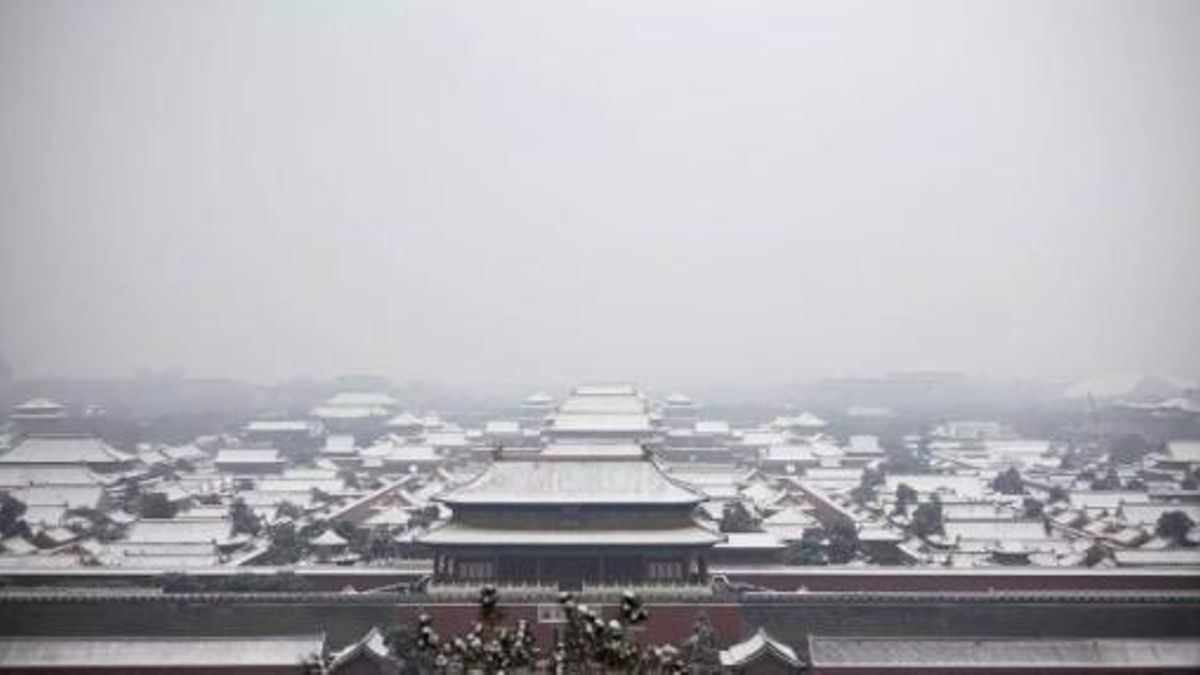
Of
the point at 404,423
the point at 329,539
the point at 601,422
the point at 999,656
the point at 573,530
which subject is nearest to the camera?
the point at 999,656

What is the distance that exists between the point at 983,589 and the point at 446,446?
36745 mm

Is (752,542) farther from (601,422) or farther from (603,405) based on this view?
(603,405)

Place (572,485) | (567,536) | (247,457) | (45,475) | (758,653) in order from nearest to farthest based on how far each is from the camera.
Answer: (758,653) → (567,536) → (572,485) → (45,475) → (247,457)

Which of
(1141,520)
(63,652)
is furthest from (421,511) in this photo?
(1141,520)

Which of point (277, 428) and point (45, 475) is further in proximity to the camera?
point (277, 428)

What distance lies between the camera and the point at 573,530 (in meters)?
22.2

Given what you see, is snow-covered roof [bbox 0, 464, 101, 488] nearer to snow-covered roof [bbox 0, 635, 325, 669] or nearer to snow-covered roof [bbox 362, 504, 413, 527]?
snow-covered roof [bbox 362, 504, 413, 527]

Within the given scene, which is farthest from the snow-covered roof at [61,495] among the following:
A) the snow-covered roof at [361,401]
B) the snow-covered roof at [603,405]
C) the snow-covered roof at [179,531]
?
the snow-covered roof at [361,401]

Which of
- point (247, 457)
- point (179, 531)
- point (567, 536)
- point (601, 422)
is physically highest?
point (601, 422)

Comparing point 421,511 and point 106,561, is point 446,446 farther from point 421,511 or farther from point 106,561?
point 106,561

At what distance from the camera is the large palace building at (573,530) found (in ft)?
71.4

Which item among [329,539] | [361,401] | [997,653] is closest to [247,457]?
[329,539]

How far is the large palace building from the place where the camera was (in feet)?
71.4

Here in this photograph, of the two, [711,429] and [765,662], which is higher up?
[711,429]
